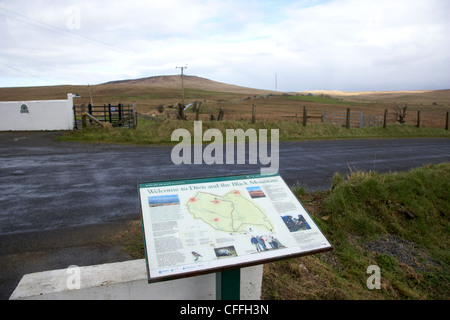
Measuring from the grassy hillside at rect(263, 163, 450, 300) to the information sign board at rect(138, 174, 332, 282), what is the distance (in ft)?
3.78

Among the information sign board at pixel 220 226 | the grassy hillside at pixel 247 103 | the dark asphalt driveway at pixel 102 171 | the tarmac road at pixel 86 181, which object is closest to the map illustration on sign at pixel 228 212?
the information sign board at pixel 220 226

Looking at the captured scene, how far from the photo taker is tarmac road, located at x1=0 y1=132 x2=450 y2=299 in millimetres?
5020

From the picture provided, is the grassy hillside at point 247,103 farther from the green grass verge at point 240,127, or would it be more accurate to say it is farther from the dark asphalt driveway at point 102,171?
the dark asphalt driveway at point 102,171

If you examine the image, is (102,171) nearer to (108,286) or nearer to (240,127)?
(108,286)

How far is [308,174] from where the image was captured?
10.2m

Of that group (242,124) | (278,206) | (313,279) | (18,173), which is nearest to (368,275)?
(313,279)

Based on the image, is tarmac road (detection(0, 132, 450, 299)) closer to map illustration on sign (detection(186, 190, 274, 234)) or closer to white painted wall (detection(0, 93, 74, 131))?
map illustration on sign (detection(186, 190, 274, 234))

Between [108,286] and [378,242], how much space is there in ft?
14.2

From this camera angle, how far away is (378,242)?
19.5ft

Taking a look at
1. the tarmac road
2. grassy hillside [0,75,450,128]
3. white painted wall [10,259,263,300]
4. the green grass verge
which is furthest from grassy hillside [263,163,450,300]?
grassy hillside [0,75,450,128]

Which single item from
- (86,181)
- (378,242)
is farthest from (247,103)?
(378,242)

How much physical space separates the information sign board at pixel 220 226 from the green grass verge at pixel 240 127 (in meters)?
14.3

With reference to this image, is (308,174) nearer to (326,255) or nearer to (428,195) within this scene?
(428,195)
